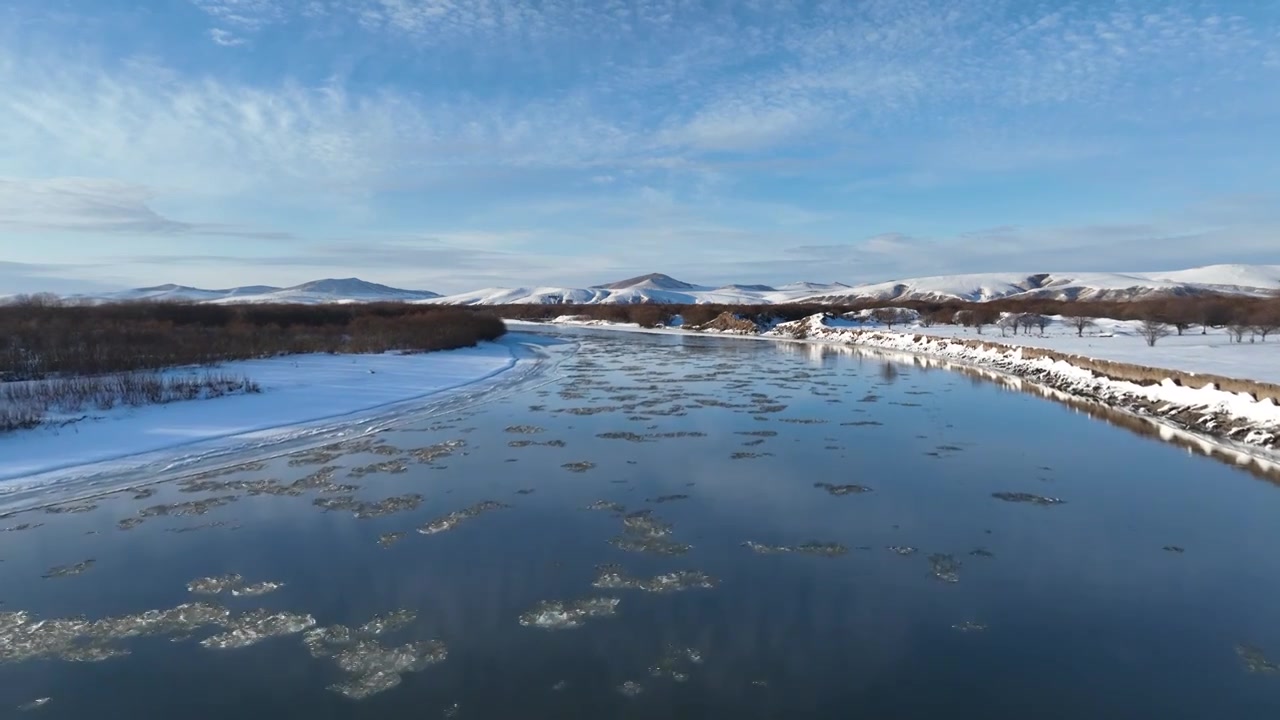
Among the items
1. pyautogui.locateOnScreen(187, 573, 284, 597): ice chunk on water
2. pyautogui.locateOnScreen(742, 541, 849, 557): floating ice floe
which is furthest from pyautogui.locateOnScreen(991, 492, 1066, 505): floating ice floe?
pyautogui.locateOnScreen(187, 573, 284, 597): ice chunk on water

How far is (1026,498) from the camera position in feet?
25.2

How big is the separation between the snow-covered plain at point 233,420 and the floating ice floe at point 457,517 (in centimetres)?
458

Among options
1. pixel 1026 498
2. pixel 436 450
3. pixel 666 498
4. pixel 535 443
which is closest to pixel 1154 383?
pixel 1026 498

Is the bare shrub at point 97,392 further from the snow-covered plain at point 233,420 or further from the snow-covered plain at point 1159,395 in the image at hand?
the snow-covered plain at point 1159,395

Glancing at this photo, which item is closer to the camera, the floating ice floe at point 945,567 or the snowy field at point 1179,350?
the floating ice floe at point 945,567

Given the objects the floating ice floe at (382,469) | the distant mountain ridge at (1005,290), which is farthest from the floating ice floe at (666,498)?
the distant mountain ridge at (1005,290)

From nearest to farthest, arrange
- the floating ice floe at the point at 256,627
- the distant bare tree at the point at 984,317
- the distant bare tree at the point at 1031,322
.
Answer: the floating ice floe at the point at 256,627, the distant bare tree at the point at 1031,322, the distant bare tree at the point at 984,317

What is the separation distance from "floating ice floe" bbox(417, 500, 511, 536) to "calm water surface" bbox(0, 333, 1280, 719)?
76 mm

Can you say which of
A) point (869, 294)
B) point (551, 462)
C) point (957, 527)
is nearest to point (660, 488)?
point (551, 462)

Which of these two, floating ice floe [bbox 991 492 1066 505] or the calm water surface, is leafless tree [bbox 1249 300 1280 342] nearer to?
the calm water surface

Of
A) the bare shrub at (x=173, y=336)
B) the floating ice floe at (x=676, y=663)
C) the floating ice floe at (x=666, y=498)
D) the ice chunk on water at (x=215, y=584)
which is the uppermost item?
the bare shrub at (x=173, y=336)

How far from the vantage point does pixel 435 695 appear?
3.90 m

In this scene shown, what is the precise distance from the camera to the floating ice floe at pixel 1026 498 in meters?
7.52

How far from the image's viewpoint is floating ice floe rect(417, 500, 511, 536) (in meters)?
6.68
